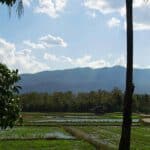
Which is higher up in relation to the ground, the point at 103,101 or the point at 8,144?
the point at 103,101

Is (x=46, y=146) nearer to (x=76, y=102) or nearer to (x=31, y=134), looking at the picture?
(x=31, y=134)

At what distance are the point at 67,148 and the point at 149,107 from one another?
8624 cm

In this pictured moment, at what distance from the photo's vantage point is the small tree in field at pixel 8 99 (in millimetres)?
10398

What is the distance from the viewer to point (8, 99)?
10500mm

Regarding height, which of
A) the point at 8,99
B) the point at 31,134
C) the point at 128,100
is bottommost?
the point at 31,134

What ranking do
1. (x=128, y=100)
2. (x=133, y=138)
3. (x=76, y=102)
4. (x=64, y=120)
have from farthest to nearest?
(x=76, y=102) → (x=64, y=120) → (x=133, y=138) → (x=128, y=100)

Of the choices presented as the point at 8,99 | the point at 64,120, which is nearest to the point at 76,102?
the point at 64,120

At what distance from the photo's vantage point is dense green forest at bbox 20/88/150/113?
11231 centimetres

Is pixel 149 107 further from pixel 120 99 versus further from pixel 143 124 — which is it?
pixel 143 124

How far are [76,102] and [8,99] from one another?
4082 inches

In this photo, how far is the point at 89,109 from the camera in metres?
116

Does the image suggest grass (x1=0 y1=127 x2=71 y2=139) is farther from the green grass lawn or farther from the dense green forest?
the dense green forest

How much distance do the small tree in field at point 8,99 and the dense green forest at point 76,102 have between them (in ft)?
331

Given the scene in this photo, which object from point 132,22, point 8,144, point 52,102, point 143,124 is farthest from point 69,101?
point 132,22
